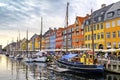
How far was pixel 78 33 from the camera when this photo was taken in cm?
10069

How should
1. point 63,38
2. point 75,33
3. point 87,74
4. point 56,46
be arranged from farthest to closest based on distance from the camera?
1. point 56,46
2. point 63,38
3. point 75,33
4. point 87,74

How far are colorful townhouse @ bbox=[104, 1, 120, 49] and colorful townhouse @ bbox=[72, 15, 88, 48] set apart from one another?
20.3m

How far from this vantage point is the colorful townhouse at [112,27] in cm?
7175

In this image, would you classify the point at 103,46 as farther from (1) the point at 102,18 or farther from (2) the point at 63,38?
(2) the point at 63,38

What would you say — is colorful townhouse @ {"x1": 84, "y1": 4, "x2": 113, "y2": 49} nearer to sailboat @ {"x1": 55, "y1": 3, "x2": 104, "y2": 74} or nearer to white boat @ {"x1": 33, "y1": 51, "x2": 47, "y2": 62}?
white boat @ {"x1": 33, "y1": 51, "x2": 47, "y2": 62}

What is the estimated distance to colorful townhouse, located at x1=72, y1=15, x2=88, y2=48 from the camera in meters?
97.2

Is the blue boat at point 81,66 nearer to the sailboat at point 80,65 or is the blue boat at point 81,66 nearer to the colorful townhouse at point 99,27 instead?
the sailboat at point 80,65

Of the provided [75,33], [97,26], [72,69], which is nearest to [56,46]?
[75,33]

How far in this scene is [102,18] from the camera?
7912 centimetres

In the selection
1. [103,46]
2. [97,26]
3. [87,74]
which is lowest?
[87,74]

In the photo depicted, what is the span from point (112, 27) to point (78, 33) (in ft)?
90.2

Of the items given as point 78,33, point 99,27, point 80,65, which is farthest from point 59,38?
point 80,65

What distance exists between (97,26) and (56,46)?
58639 mm

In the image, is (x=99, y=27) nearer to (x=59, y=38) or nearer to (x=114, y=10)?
(x=114, y=10)
